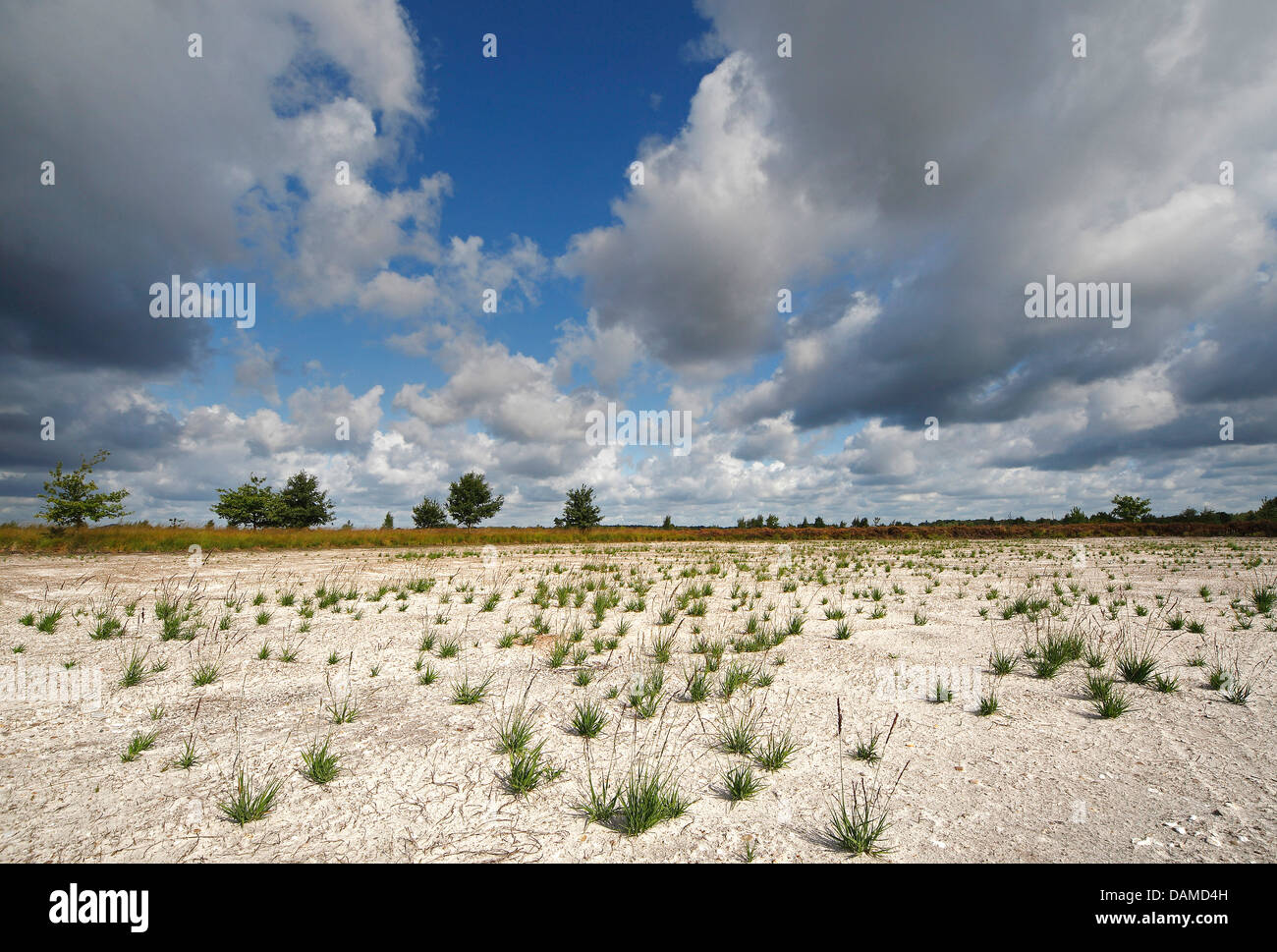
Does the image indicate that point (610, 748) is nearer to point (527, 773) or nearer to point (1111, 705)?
point (527, 773)

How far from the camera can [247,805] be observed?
338cm

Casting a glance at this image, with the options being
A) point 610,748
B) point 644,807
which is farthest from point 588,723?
point 644,807

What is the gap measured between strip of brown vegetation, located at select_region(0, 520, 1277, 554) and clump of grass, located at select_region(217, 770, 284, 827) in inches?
1282

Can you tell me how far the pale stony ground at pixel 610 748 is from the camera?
10.4ft

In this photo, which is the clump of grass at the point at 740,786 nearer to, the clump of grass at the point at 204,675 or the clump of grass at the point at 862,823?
the clump of grass at the point at 862,823

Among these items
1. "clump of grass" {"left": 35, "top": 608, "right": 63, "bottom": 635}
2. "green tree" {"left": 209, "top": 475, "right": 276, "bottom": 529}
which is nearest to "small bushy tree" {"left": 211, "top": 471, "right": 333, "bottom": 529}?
"green tree" {"left": 209, "top": 475, "right": 276, "bottom": 529}

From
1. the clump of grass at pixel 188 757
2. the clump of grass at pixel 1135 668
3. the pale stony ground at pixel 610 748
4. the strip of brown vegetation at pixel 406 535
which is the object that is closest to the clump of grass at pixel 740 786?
the pale stony ground at pixel 610 748

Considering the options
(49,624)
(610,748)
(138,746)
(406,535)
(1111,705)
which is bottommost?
(406,535)

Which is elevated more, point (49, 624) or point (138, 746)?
point (49, 624)

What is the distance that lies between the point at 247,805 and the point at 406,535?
41488 mm

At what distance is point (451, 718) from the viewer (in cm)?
520

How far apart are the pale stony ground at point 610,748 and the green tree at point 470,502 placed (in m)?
66.7

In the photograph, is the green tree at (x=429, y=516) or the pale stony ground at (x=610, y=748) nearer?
the pale stony ground at (x=610, y=748)

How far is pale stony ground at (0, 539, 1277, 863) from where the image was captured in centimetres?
317
